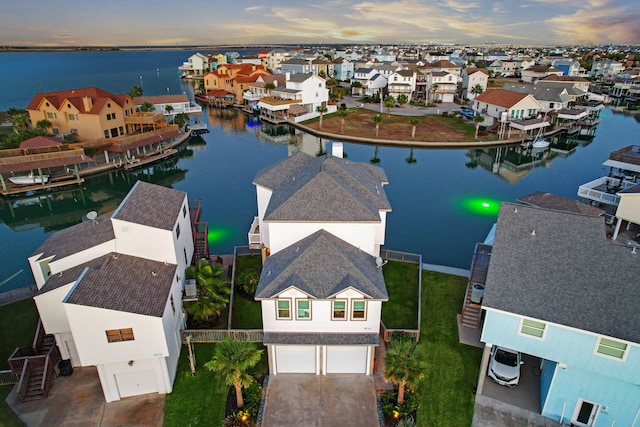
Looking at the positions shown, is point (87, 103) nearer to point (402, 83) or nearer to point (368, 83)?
point (368, 83)

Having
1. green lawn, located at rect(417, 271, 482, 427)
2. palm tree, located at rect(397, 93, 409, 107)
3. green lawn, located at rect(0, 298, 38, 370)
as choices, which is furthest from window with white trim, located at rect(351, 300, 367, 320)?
palm tree, located at rect(397, 93, 409, 107)

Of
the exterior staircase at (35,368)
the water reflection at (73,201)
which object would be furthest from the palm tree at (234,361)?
the water reflection at (73,201)

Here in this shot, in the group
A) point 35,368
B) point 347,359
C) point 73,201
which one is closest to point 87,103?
point 73,201

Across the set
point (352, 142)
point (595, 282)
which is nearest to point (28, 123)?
point (352, 142)

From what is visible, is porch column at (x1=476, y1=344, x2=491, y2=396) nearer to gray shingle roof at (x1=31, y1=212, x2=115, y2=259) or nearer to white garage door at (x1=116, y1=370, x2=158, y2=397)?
white garage door at (x1=116, y1=370, x2=158, y2=397)

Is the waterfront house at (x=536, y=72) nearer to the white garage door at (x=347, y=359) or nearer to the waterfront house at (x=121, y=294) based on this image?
the white garage door at (x=347, y=359)

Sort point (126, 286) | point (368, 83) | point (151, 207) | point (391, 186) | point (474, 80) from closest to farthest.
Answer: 1. point (126, 286)
2. point (151, 207)
3. point (391, 186)
4. point (474, 80)
5. point (368, 83)

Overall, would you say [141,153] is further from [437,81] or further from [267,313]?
[437,81]
